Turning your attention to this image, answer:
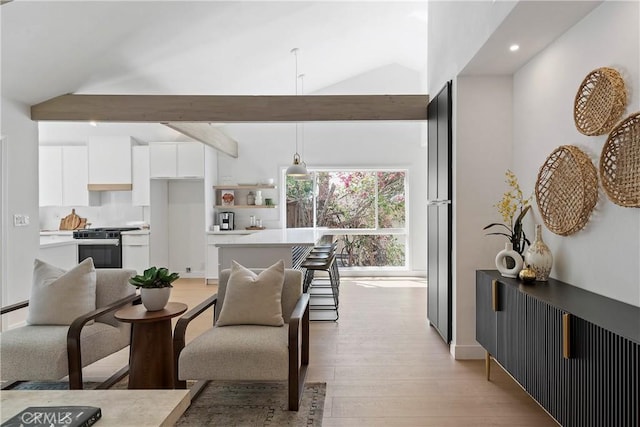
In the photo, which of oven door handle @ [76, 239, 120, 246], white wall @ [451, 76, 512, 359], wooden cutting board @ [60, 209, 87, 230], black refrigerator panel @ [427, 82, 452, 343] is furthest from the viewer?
wooden cutting board @ [60, 209, 87, 230]

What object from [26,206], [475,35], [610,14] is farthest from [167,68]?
[610,14]

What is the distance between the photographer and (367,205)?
821 cm

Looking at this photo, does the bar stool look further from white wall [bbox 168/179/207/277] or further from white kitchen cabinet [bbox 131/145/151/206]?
white kitchen cabinet [bbox 131/145/151/206]

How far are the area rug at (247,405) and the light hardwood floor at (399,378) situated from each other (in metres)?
0.11

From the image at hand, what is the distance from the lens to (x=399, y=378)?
3.30 m

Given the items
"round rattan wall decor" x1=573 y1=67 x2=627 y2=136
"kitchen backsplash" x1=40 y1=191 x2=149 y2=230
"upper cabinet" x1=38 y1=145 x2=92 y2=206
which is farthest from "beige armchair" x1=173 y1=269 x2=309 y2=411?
"upper cabinet" x1=38 y1=145 x2=92 y2=206

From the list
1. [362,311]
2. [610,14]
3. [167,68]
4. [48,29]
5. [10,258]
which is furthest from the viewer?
[362,311]

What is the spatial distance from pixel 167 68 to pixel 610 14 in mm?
4261

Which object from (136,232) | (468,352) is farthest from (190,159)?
(468,352)

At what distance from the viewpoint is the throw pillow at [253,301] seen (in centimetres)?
307

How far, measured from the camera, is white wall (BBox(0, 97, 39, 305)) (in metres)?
4.66

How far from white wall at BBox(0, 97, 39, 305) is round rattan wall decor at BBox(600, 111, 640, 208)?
17.6 feet

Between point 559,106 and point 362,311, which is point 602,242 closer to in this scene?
point 559,106

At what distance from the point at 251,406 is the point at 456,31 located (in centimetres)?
326
